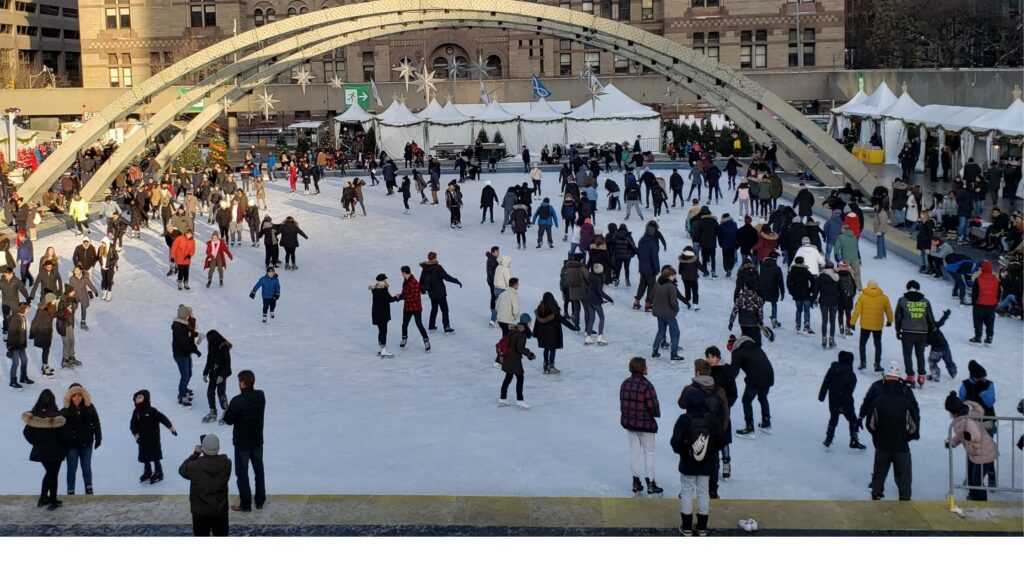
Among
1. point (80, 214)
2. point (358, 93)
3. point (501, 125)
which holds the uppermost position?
point (358, 93)

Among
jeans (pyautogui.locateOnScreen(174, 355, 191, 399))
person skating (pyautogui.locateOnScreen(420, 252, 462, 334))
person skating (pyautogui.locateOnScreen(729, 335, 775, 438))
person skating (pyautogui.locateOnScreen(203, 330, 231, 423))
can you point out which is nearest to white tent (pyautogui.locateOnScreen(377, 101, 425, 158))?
person skating (pyautogui.locateOnScreen(420, 252, 462, 334))

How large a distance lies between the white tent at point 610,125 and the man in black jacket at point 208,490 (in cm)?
3929

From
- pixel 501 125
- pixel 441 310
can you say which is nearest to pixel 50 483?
pixel 441 310

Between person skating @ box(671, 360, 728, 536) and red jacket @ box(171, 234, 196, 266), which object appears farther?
red jacket @ box(171, 234, 196, 266)

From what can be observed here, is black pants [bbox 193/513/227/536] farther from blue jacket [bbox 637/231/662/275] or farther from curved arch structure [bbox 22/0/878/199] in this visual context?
curved arch structure [bbox 22/0/878/199]

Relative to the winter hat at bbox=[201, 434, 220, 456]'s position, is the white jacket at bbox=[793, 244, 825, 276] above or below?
above

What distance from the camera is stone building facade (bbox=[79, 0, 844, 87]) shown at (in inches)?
2842

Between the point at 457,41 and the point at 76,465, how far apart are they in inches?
2514

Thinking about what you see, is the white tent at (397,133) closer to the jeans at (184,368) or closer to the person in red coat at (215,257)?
the person in red coat at (215,257)

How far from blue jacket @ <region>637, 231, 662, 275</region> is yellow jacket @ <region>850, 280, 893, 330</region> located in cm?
460

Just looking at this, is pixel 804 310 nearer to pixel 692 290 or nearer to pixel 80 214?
pixel 692 290

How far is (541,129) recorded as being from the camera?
48750 millimetres

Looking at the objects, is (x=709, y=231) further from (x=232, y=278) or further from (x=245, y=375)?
(x=245, y=375)

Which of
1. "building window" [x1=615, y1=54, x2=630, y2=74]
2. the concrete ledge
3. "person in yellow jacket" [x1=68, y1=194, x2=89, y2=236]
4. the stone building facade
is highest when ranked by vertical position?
the stone building facade
